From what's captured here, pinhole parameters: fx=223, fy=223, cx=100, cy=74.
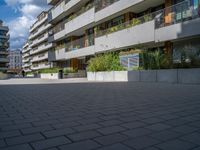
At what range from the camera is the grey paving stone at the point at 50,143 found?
3.10m

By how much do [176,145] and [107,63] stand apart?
1777 centimetres

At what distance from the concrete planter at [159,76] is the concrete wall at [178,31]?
3306mm

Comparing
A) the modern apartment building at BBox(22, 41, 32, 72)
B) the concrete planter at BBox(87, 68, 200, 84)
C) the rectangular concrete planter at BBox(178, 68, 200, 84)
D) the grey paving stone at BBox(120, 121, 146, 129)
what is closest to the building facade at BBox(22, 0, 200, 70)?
the concrete planter at BBox(87, 68, 200, 84)

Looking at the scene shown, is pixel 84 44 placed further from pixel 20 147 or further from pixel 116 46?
pixel 20 147

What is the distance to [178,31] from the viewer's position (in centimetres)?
1598

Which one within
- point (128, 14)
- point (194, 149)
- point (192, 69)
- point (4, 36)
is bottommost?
point (194, 149)

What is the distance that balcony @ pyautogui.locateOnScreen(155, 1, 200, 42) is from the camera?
14836mm

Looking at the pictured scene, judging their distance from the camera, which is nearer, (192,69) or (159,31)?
(192,69)

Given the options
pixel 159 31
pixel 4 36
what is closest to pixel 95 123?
pixel 159 31

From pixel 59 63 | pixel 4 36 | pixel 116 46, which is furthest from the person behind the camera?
pixel 4 36

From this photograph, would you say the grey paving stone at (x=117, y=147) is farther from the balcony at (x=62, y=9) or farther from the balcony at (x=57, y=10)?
the balcony at (x=57, y=10)

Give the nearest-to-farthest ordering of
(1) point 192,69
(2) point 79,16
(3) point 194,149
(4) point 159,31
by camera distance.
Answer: (3) point 194,149
(1) point 192,69
(4) point 159,31
(2) point 79,16

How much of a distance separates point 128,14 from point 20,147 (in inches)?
850

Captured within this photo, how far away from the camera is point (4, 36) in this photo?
88812 mm
